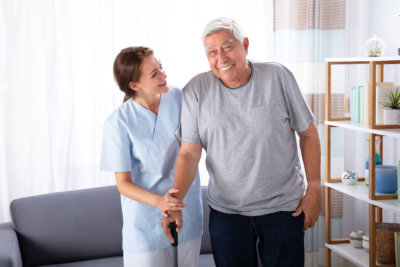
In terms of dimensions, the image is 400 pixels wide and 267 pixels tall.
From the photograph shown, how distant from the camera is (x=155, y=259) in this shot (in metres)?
1.76

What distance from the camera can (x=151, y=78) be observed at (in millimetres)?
1767

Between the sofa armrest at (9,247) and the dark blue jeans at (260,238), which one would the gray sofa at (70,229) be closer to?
the sofa armrest at (9,247)

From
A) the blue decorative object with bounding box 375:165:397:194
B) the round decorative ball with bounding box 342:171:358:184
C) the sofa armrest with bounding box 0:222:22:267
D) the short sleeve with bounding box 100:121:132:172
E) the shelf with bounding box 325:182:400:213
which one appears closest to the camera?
the short sleeve with bounding box 100:121:132:172

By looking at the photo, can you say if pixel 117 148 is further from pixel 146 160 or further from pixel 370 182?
pixel 370 182

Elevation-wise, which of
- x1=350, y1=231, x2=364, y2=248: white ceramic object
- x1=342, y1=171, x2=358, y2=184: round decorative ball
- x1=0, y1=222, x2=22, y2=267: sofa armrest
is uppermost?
x1=342, y1=171, x2=358, y2=184: round decorative ball

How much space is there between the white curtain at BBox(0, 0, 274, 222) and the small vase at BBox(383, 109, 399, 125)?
1.33 metres

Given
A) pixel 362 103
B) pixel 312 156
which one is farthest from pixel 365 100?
pixel 312 156

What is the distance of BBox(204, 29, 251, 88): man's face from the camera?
1.64 m

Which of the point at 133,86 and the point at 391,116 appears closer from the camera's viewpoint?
the point at 133,86

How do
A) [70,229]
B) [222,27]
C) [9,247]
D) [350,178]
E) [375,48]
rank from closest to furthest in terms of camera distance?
[222,27] → [9,247] → [375,48] → [70,229] → [350,178]

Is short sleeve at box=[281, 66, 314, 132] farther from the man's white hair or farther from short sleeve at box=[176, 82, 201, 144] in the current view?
short sleeve at box=[176, 82, 201, 144]

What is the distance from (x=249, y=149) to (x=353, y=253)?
1492 mm

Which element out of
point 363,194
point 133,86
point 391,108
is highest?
point 133,86

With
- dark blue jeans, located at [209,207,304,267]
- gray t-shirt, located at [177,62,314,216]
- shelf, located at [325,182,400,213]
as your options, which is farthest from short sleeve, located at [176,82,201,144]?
shelf, located at [325,182,400,213]
